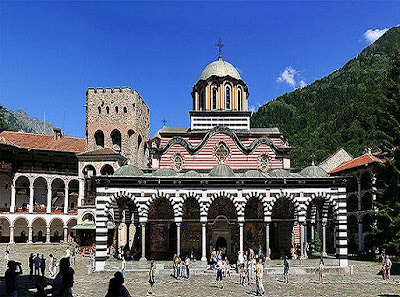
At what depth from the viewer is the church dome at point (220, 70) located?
38.5m

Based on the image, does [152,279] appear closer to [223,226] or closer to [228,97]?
[223,226]

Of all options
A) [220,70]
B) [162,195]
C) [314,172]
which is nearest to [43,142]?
[220,70]

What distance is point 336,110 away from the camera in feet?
337

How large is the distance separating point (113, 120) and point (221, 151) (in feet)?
67.7

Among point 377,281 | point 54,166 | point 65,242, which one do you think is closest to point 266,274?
point 377,281

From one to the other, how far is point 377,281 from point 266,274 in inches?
241

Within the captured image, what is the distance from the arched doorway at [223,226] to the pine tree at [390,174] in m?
10.7

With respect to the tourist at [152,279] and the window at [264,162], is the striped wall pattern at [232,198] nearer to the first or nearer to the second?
the window at [264,162]

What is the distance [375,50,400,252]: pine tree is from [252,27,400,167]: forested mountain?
35074mm

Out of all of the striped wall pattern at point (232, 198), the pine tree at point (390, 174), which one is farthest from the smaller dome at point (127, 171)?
the pine tree at point (390, 174)

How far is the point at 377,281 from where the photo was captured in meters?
22.5

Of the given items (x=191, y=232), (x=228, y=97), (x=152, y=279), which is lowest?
(x=152, y=279)

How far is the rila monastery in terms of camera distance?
2744 centimetres

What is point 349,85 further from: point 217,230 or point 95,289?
point 95,289
